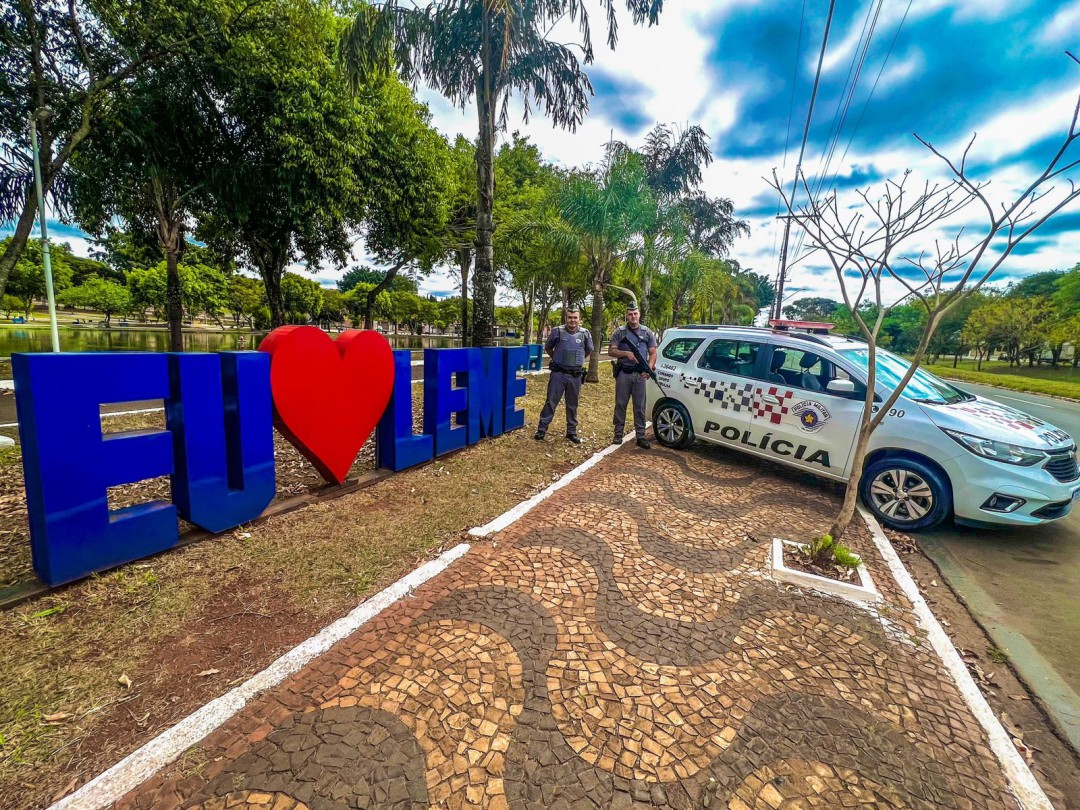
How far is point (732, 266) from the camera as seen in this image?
38.2 metres

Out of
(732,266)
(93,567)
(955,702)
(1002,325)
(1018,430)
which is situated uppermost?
(732,266)

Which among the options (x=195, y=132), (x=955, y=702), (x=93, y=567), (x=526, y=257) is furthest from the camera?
(x=526, y=257)

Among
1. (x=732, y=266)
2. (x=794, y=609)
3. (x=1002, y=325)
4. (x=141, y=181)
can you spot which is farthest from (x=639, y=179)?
(x=1002, y=325)

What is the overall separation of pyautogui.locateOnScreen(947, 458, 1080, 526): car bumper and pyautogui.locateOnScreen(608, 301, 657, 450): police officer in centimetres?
329

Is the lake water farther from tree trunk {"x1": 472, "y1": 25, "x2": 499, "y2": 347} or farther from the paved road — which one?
the paved road

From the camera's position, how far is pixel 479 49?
8.20 m

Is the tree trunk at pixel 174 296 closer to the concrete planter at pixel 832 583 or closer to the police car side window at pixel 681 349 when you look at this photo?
the police car side window at pixel 681 349

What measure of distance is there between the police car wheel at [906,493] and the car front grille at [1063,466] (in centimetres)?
77

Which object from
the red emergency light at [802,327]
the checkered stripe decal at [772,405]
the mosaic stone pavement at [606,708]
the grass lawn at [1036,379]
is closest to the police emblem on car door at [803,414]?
the checkered stripe decal at [772,405]

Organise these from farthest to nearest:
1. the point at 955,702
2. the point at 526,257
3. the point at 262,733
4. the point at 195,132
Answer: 1. the point at 526,257
2. the point at 195,132
3. the point at 955,702
4. the point at 262,733

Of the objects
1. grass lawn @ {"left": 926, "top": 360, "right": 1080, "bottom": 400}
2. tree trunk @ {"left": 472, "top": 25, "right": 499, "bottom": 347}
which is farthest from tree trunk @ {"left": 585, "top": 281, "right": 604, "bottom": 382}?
grass lawn @ {"left": 926, "top": 360, "right": 1080, "bottom": 400}

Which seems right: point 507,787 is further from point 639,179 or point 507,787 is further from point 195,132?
point 195,132

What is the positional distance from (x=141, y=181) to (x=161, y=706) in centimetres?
1469

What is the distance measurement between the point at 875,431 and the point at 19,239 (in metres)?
14.1
